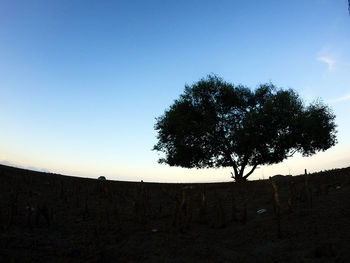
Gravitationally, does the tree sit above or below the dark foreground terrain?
above

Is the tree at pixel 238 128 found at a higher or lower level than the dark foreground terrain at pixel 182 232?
higher

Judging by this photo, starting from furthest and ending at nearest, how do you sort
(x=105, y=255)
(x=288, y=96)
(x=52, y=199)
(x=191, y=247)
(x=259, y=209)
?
(x=288, y=96), (x=52, y=199), (x=259, y=209), (x=191, y=247), (x=105, y=255)

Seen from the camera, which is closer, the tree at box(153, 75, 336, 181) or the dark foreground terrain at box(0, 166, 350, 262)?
the dark foreground terrain at box(0, 166, 350, 262)

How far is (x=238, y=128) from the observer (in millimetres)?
28594

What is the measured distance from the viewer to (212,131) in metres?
29.3

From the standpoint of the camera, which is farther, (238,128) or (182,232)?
(238,128)

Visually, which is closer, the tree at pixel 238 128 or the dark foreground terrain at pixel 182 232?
the dark foreground terrain at pixel 182 232

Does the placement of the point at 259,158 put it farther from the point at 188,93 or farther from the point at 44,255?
the point at 44,255

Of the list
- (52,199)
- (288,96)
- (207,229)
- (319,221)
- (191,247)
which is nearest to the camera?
(191,247)

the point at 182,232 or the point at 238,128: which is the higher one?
the point at 238,128

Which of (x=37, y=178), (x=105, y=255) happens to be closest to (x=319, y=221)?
(x=105, y=255)

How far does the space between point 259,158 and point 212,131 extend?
556cm

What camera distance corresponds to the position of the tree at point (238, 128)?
27375 millimetres

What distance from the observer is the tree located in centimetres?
2738
